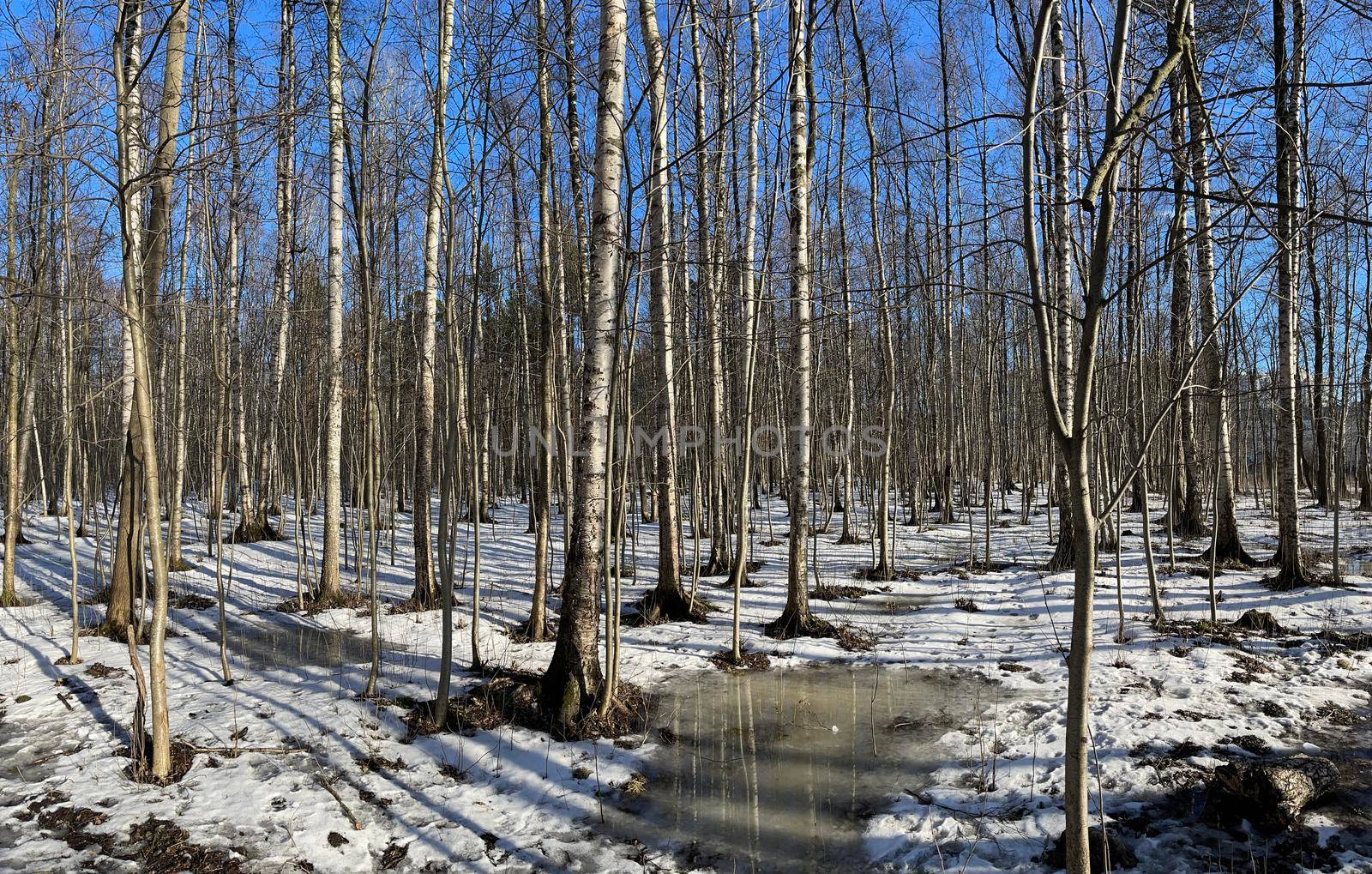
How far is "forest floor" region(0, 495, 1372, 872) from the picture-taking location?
3.75 metres

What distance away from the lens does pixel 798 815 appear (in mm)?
4168

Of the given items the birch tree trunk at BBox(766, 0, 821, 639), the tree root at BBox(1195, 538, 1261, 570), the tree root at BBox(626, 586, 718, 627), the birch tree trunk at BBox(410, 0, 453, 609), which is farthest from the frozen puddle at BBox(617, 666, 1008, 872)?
the tree root at BBox(1195, 538, 1261, 570)

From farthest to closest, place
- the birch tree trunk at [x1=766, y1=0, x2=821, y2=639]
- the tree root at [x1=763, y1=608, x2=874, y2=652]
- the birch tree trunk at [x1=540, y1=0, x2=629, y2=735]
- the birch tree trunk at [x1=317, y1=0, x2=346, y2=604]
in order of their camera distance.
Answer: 1. the birch tree trunk at [x1=317, y1=0, x2=346, y2=604]
2. the tree root at [x1=763, y1=608, x2=874, y2=652]
3. the birch tree trunk at [x1=766, y1=0, x2=821, y2=639]
4. the birch tree trunk at [x1=540, y1=0, x2=629, y2=735]

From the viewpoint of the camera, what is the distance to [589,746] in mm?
5152

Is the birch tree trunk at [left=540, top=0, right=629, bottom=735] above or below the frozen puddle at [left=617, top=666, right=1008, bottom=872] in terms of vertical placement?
above

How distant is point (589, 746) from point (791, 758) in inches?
56.8

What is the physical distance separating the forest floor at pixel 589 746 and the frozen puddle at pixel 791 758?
0.14 m

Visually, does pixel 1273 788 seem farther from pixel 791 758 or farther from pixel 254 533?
pixel 254 533

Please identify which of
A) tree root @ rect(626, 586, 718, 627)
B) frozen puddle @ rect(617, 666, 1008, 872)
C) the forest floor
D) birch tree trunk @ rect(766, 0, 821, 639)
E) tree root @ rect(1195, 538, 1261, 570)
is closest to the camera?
the forest floor

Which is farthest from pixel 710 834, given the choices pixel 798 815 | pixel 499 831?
pixel 499 831

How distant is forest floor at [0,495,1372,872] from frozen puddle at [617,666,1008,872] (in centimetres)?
14

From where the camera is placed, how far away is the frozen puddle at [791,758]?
12.9 feet

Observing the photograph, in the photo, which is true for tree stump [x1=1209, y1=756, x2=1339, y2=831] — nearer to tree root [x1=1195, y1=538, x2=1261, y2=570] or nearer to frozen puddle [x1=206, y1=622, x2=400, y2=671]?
frozen puddle [x1=206, y1=622, x2=400, y2=671]

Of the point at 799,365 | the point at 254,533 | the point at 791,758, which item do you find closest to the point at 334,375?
the point at 799,365
